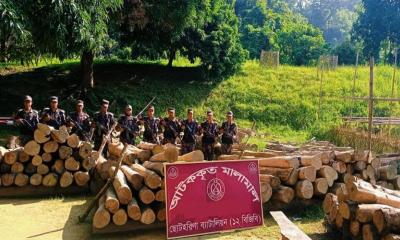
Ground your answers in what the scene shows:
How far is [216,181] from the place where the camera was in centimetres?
755

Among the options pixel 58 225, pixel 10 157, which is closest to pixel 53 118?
pixel 10 157

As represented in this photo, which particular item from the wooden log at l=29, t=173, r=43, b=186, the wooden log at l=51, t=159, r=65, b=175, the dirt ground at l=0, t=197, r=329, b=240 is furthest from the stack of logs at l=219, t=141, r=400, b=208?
the wooden log at l=29, t=173, r=43, b=186

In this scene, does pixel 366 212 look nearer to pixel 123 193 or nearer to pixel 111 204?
pixel 123 193

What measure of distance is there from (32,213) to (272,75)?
1912 cm

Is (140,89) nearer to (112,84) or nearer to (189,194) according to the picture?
(112,84)

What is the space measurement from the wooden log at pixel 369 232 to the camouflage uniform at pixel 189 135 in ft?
19.5

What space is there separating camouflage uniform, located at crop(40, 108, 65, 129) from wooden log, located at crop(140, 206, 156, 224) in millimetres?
4234

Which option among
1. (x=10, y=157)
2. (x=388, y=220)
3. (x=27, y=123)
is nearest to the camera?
(x=388, y=220)

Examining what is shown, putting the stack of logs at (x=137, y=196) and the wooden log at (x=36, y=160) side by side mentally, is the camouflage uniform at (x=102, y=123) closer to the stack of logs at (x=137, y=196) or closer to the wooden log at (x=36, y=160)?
the wooden log at (x=36, y=160)

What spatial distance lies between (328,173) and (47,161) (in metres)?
5.47

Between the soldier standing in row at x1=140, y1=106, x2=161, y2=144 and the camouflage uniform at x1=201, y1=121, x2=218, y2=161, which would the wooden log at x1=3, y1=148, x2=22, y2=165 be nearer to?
the soldier standing in row at x1=140, y1=106, x2=161, y2=144

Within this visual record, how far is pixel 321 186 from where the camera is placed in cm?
873

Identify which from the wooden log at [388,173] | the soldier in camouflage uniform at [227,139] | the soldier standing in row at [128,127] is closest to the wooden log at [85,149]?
the soldier standing in row at [128,127]

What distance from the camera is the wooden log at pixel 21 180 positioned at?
946 cm
